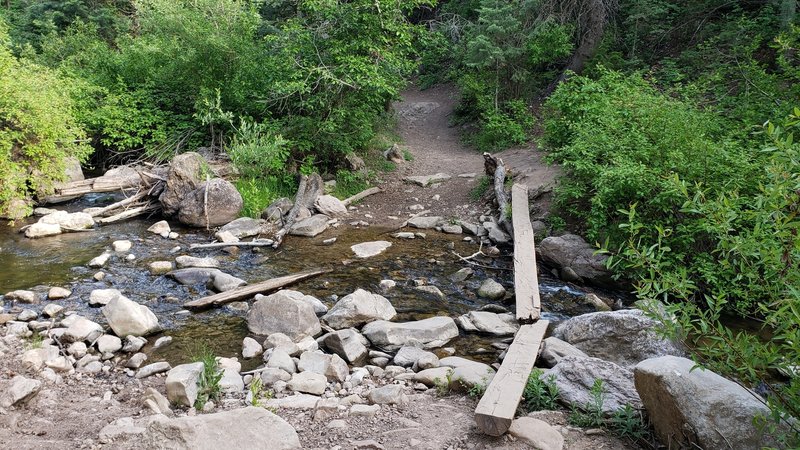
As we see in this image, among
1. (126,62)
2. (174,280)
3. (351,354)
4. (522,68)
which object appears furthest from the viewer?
(522,68)

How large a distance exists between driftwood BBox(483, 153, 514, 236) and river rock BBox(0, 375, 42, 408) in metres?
7.76

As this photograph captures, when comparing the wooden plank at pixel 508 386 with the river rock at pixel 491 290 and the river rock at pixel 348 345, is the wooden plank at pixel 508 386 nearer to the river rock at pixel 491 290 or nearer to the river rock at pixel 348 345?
the river rock at pixel 491 290

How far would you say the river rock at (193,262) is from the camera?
8.55 metres

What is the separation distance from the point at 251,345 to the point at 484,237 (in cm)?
563

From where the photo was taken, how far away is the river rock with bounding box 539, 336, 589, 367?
5.68m

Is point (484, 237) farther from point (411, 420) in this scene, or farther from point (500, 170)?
point (411, 420)

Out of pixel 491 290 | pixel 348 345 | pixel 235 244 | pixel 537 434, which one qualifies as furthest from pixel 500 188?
pixel 537 434

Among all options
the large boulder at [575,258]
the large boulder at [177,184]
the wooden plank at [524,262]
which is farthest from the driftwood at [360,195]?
the large boulder at [575,258]

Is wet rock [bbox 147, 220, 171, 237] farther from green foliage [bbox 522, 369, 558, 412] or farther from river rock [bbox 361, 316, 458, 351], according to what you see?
green foliage [bbox 522, 369, 558, 412]

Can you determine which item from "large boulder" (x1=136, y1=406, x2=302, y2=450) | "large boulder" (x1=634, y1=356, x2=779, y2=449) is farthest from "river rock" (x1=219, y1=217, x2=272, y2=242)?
"large boulder" (x1=634, y1=356, x2=779, y2=449)

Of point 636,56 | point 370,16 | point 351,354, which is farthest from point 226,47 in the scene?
point 636,56

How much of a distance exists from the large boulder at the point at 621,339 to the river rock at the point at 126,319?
497 cm

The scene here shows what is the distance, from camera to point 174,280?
8133 millimetres

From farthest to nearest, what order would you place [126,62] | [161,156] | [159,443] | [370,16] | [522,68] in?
[522,68]
[126,62]
[161,156]
[370,16]
[159,443]
